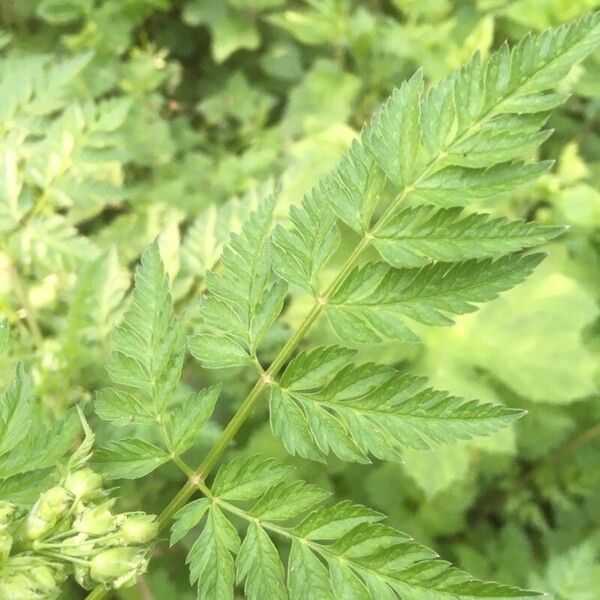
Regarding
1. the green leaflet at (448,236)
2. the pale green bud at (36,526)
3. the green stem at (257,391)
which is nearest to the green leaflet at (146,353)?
the green stem at (257,391)

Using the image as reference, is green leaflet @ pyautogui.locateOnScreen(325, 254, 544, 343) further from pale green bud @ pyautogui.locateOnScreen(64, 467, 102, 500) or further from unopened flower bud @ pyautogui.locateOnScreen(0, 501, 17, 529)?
unopened flower bud @ pyautogui.locateOnScreen(0, 501, 17, 529)

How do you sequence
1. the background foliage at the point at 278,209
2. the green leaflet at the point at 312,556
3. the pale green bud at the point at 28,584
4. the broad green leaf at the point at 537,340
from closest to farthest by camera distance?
the pale green bud at the point at 28,584, the green leaflet at the point at 312,556, the background foliage at the point at 278,209, the broad green leaf at the point at 537,340

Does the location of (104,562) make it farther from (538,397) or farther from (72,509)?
(538,397)

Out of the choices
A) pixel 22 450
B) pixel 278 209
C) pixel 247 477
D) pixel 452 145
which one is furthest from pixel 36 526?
pixel 278 209

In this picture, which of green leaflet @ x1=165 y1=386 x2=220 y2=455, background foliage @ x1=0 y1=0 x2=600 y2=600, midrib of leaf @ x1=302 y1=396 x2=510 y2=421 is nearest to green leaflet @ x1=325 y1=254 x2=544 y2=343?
midrib of leaf @ x1=302 y1=396 x2=510 y2=421

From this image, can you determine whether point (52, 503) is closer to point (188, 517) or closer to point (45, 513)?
point (45, 513)

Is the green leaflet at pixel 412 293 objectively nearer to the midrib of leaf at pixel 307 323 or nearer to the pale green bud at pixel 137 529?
the midrib of leaf at pixel 307 323
